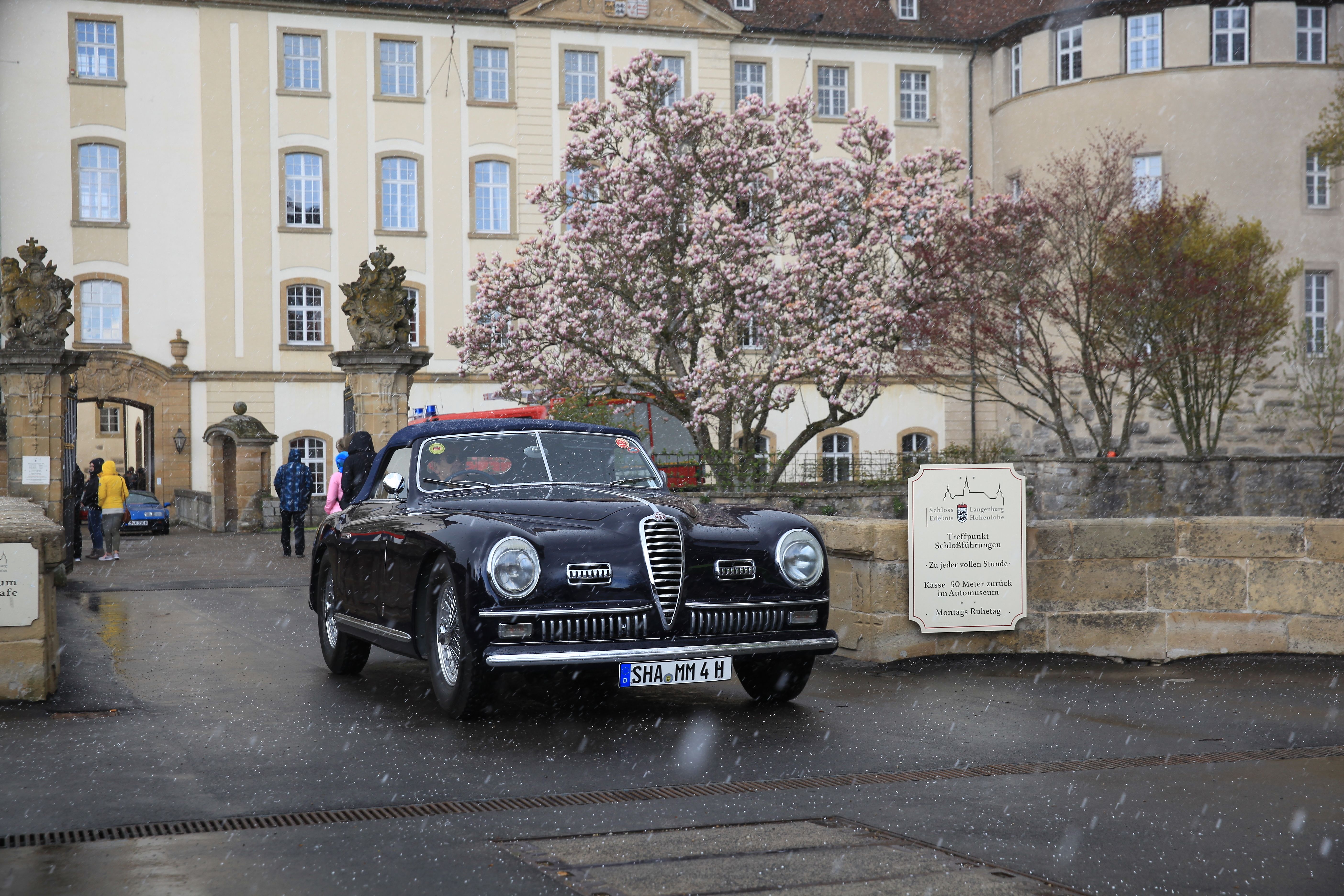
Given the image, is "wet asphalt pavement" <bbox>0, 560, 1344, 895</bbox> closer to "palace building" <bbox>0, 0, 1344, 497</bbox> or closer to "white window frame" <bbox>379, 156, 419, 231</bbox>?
"palace building" <bbox>0, 0, 1344, 497</bbox>

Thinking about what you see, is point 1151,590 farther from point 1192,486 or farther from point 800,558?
point 1192,486

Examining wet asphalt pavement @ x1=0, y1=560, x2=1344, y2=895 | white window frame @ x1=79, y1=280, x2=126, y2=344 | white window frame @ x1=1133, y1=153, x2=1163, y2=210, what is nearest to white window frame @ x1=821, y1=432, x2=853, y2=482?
white window frame @ x1=1133, y1=153, x2=1163, y2=210

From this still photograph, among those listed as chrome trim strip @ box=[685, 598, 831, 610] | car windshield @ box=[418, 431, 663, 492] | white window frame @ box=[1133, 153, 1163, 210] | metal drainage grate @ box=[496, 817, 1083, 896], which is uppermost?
white window frame @ box=[1133, 153, 1163, 210]

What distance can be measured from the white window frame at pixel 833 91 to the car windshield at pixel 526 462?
35332mm

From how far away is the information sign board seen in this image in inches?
308

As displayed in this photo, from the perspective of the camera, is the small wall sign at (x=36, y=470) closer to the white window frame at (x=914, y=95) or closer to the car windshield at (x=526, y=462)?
the car windshield at (x=526, y=462)

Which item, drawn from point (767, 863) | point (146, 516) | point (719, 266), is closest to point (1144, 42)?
point (719, 266)

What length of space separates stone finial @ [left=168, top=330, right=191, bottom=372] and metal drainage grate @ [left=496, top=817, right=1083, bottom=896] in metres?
35.2

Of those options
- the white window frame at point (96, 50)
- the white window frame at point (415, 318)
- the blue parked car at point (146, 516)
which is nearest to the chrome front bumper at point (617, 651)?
the blue parked car at point (146, 516)

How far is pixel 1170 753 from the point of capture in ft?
21.7

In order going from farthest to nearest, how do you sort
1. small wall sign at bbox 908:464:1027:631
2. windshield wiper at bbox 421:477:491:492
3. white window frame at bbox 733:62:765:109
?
white window frame at bbox 733:62:765:109
small wall sign at bbox 908:464:1027:631
windshield wiper at bbox 421:477:491:492

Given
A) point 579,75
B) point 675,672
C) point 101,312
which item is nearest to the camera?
point 675,672

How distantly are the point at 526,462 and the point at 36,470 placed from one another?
12.7 metres

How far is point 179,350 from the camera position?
37.7 m
